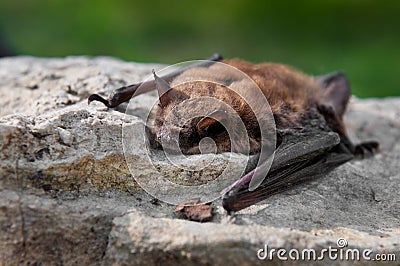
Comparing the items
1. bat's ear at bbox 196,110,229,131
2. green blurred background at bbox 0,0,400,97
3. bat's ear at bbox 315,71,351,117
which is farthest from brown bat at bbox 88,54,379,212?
green blurred background at bbox 0,0,400,97

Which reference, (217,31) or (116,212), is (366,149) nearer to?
(116,212)

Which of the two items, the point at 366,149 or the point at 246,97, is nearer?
the point at 246,97

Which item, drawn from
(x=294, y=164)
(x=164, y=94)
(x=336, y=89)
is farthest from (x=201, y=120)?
(x=336, y=89)

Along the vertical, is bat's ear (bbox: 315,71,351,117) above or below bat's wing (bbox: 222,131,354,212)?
above

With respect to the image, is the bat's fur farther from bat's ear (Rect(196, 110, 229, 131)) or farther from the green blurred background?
the green blurred background

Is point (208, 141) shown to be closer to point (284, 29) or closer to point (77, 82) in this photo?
point (77, 82)

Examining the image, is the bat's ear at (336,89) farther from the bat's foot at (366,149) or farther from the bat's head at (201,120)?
the bat's head at (201,120)

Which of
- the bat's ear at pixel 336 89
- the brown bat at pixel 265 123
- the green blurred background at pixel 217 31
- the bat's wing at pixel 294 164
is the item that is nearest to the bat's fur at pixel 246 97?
the brown bat at pixel 265 123
